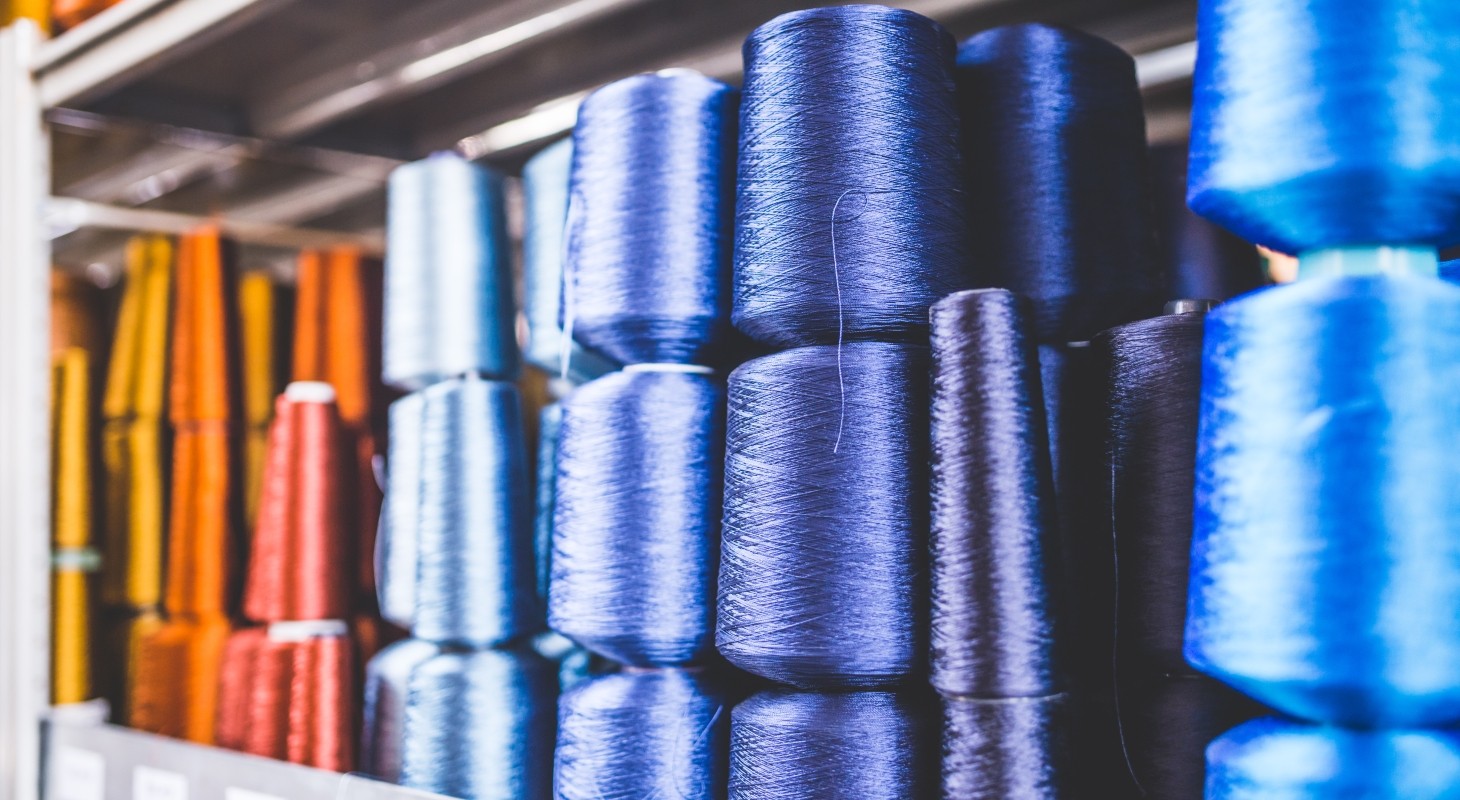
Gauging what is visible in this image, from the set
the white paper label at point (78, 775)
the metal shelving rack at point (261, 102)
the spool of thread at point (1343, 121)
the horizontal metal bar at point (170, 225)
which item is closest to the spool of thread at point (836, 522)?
the spool of thread at point (1343, 121)

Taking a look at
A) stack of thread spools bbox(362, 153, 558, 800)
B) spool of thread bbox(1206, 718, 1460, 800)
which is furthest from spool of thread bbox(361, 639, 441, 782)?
spool of thread bbox(1206, 718, 1460, 800)

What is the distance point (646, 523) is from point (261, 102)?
3.52ft

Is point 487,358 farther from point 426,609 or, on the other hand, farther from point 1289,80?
point 1289,80

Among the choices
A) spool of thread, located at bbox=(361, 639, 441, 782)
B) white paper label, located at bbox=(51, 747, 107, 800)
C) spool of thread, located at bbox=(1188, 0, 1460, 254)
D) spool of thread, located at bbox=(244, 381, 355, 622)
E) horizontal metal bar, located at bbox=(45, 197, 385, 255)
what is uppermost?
horizontal metal bar, located at bbox=(45, 197, 385, 255)

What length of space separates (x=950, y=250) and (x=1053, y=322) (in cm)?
10

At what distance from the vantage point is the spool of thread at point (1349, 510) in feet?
1.60

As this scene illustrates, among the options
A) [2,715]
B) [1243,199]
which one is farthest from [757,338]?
[2,715]

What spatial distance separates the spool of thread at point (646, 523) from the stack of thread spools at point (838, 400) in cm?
6

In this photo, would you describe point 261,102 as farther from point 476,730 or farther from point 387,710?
point 476,730

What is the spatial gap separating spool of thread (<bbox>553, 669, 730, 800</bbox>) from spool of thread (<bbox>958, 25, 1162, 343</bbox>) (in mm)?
349

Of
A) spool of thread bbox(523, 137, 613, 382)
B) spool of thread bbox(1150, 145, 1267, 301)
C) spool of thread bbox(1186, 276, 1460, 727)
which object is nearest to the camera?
spool of thread bbox(1186, 276, 1460, 727)

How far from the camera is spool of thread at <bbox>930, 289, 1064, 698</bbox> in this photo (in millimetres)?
574

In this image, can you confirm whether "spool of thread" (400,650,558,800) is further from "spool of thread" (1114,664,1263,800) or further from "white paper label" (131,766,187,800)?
"spool of thread" (1114,664,1263,800)

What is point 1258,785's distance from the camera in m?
0.52
